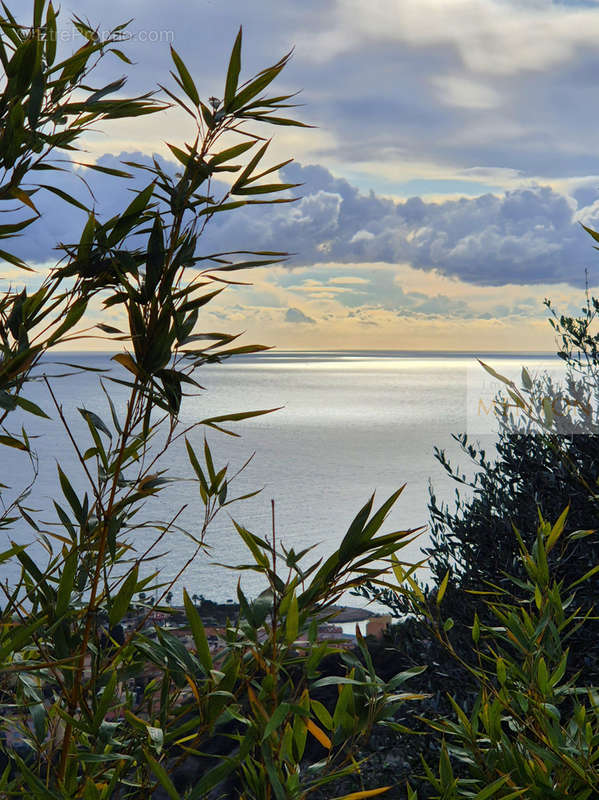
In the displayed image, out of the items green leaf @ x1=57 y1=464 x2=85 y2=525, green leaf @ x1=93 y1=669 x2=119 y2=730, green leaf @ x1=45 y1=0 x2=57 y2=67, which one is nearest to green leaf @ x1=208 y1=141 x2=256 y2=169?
green leaf @ x1=45 y1=0 x2=57 y2=67

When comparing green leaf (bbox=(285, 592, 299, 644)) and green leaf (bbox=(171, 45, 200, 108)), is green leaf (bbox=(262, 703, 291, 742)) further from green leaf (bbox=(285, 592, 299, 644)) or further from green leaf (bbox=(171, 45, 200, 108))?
green leaf (bbox=(171, 45, 200, 108))

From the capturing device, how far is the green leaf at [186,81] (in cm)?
144

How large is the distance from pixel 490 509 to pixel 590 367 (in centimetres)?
123

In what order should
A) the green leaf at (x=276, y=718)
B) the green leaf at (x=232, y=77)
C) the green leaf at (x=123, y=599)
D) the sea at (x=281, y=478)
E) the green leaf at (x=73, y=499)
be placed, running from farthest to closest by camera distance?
the sea at (x=281, y=478)
the green leaf at (x=73, y=499)
the green leaf at (x=232, y=77)
the green leaf at (x=123, y=599)
the green leaf at (x=276, y=718)

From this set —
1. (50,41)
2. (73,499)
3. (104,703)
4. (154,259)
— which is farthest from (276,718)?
(50,41)

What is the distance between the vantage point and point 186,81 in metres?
1.45

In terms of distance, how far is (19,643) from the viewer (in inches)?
46.9

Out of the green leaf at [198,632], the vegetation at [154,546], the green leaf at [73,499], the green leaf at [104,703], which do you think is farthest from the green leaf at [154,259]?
the green leaf at [104,703]

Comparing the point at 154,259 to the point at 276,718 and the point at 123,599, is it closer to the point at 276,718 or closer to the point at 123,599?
the point at 123,599

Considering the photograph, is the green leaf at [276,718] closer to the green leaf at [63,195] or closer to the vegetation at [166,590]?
the vegetation at [166,590]

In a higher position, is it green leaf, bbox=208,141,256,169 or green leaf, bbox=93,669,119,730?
green leaf, bbox=208,141,256,169

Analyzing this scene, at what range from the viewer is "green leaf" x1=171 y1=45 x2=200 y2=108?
4.71ft

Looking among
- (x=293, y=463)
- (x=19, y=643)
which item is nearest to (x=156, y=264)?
(x=19, y=643)

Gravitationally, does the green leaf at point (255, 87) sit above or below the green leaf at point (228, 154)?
above
